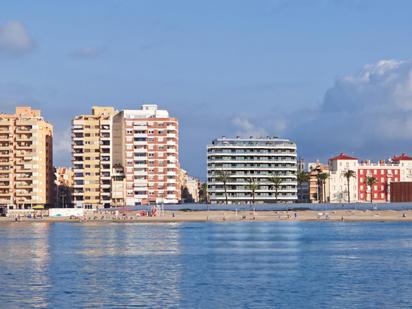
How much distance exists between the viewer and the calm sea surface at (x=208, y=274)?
58969mm

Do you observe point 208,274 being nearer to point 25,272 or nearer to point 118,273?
point 118,273

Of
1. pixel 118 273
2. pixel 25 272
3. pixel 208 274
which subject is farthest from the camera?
pixel 25 272

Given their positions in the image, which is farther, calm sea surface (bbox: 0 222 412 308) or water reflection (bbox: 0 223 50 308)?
water reflection (bbox: 0 223 50 308)

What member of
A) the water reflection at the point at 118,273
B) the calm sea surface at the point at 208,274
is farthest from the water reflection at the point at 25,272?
the water reflection at the point at 118,273

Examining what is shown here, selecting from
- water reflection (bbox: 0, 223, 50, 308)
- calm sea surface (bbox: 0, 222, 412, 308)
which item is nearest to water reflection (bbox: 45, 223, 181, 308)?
calm sea surface (bbox: 0, 222, 412, 308)

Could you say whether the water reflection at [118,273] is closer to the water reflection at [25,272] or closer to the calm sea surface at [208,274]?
the calm sea surface at [208,274]

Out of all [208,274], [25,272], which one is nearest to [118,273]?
[208,274]

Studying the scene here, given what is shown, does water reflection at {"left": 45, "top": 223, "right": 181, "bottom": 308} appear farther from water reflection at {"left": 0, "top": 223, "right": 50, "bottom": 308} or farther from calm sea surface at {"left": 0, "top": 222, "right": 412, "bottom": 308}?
water reflection at {"left": 0, "top": 223, "right": 50, "bottom": 308}

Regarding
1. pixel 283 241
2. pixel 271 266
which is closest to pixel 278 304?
pixel 271 266

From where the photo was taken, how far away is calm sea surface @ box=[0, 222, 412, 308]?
193 feet

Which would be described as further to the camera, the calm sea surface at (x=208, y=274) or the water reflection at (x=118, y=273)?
the water reflection at (x=118, y=273)

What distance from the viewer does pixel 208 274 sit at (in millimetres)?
75438

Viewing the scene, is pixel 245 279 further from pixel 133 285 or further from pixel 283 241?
pixel 283 241

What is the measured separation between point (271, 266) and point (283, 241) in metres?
42.4
